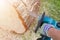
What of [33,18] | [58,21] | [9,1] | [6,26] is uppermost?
[9,1]

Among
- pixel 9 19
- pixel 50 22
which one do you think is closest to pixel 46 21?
pixel 50 22

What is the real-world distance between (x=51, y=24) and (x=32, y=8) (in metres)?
0.21

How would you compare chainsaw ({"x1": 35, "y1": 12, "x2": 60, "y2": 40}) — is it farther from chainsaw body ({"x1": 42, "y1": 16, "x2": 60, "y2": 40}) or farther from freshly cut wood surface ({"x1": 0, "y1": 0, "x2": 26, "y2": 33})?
freshly cut wood surface ({"x1": 0, "y1": 0, "x2": 26, "y2": 33})

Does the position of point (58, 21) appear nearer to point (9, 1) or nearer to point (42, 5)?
point (42, 5)

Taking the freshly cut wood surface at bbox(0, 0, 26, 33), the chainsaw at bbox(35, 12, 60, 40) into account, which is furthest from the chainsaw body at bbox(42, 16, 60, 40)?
the freshly cut wood surface at bbox(0, 0, 26, 33)

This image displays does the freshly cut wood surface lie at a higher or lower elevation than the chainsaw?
higher

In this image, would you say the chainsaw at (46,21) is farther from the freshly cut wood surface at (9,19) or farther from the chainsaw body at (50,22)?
the freshly cut wood surface at (9,19)

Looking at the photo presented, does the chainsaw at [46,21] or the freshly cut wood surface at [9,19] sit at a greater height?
the freshly cut wood surface at [9,19]

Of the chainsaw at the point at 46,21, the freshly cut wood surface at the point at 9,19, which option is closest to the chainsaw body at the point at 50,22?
the chainsaw at the point at 46,21

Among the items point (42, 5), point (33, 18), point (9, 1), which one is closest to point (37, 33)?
point (33, 18)

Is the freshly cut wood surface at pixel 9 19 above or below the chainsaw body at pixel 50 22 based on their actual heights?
above

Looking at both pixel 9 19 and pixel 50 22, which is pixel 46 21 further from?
pixel 9 19

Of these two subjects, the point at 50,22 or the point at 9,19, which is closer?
the point at 9,19

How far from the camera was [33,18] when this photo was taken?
1.29 metres
